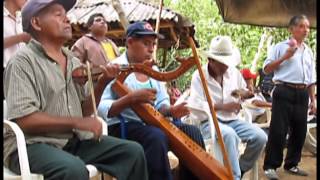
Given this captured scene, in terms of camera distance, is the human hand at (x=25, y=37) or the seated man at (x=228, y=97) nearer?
the human hand at (x=25, y=37)

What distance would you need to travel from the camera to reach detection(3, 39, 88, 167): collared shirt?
1986 millimetres

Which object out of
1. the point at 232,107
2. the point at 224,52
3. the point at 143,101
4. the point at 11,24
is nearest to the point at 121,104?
the point at 143,101

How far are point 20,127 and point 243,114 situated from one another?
2567 millimetres

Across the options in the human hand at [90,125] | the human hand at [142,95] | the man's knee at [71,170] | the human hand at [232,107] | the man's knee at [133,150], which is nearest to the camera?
the man's knee at [71,170]

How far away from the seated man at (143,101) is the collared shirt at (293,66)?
1.53 metres

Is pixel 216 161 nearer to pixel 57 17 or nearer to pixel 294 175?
pixel 57 17

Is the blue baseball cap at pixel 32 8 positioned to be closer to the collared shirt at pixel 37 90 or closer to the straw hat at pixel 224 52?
the collared shirt at pixel 37 90

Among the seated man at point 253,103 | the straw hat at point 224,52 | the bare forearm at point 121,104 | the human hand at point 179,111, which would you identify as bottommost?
the seated man at point 253,103

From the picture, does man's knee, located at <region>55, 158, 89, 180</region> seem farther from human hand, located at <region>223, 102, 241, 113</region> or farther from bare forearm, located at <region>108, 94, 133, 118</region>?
human hand, located at <region>223, 102, 241, 113</region>

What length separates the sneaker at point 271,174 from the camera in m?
4.28

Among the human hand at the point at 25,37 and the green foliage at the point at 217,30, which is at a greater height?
the human hand at the point at 25,37

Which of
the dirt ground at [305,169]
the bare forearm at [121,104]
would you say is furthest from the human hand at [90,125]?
the dirt ground at [305,169]

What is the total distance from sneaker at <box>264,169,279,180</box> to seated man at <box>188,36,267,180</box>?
821mm

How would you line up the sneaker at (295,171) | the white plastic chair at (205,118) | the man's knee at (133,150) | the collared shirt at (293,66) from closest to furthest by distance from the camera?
1. the man's knee at (133,150)
2. the white plastic chair at (205,118)
3. the collared shirt at (293,66)
4. the sneaker at (295,171)
